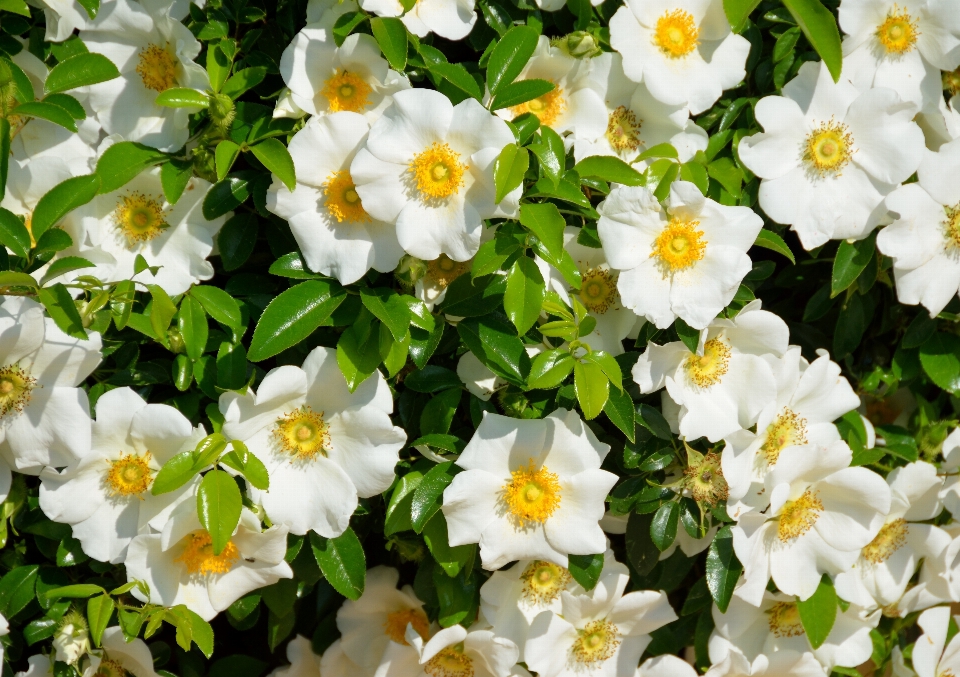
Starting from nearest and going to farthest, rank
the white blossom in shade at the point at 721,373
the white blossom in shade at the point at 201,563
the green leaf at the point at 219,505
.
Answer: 1. the green leaf at the point at 219,505
2. the white blossom in shade at the point at 201,563
3. the white blossom in shade at the point at 721,373


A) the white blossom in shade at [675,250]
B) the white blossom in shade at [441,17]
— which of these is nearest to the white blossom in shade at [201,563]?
the white blossom in shade at [675,250]

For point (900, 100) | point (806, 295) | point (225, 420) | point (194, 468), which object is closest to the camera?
point (194, 468)

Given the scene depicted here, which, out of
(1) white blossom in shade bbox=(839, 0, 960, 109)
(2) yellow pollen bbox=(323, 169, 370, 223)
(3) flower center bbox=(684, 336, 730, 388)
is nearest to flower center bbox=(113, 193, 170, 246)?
(2) yellow pollen bbox=(323, 169, 370, 223)

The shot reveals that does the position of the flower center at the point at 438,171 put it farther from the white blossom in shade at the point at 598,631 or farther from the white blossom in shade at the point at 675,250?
the white blossom in shade at the point at 598,631

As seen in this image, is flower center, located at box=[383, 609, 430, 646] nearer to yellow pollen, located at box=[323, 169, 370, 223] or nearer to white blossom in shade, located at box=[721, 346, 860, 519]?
white blossom in shade, located at box=[721, 346, 860, 519]

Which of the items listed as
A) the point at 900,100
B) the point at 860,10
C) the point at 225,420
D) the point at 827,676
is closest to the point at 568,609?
the point at 827,676

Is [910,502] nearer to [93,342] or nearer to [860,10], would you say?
[860,10]
